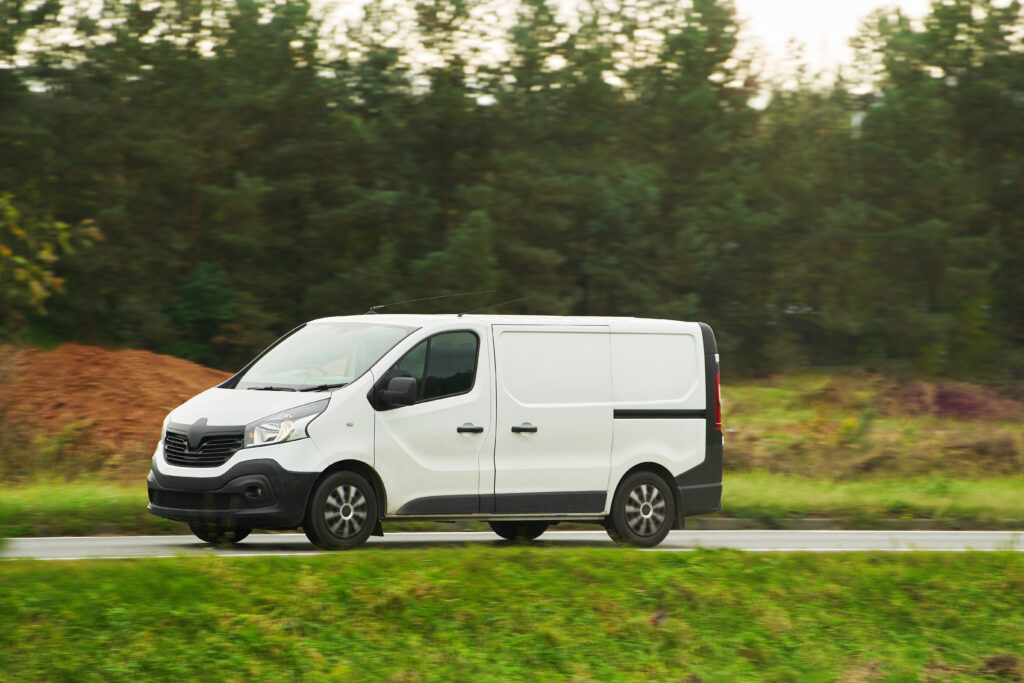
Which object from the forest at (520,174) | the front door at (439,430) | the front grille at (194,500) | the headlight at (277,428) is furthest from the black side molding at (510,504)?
the forest at (520,174)

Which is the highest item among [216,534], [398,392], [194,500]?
[398,392]

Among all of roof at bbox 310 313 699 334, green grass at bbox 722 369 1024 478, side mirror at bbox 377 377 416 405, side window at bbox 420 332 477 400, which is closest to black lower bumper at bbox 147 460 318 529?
side mirror at bbox 377 377 416 405

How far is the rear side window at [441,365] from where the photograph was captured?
11448 millimetres

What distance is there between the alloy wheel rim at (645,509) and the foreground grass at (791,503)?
2968 millimetres

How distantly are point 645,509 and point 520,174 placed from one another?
25725mm

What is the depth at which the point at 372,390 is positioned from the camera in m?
11.1

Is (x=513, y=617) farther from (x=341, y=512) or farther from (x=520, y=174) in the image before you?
(x=520, y=174)

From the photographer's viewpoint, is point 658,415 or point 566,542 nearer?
point 658,415

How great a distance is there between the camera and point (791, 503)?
1734cm

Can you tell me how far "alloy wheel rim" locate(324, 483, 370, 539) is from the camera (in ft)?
35.9

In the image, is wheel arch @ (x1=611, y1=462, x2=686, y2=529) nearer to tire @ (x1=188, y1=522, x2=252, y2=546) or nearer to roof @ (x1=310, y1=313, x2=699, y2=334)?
roof @ (x1=310, y1=313, x2=699, y2=334)

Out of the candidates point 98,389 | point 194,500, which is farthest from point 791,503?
point 98,389

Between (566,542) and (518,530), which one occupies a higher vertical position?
(518,530)

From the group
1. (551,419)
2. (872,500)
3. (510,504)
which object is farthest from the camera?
(872,500)
